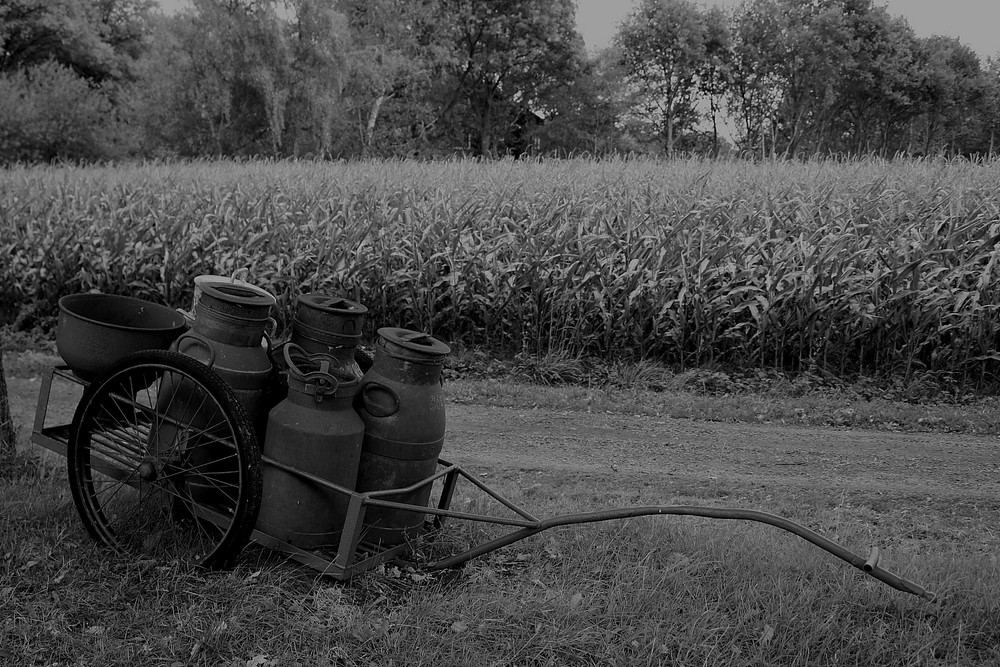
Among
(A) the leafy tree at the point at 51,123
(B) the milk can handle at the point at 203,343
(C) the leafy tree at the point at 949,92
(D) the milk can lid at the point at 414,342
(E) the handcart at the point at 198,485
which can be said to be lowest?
(E) the handcart at the point at 198,485

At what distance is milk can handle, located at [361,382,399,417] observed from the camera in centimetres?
341

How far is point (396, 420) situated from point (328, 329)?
1.71 feet

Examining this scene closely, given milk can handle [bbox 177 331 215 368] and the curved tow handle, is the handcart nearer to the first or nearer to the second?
the curved tow handle

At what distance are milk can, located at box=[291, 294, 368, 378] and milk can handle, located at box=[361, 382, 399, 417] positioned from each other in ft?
0.50

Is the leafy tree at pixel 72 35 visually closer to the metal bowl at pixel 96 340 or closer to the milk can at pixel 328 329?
the metal bowl at pixel 96 340

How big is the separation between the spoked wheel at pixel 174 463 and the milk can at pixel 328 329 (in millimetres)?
500

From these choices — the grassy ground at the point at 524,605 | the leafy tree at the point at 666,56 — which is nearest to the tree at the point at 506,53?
the leafy tree at the point at 666,56

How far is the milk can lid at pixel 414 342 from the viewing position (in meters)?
3.39

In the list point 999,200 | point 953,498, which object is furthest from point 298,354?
point 999,200

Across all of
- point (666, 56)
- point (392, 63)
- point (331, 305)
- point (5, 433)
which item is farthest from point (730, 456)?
point (666, 56)

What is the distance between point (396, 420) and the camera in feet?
11.2

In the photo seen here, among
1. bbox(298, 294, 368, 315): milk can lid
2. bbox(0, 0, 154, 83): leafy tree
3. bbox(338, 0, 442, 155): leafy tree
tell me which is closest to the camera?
bbox(298, 294, 368, 315): milk can lid

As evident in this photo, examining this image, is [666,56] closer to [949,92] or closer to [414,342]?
[949,92]

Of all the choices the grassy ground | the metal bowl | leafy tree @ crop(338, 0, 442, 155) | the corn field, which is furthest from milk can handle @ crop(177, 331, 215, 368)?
leafy tree @ crop(338, 0, 442, 155)
